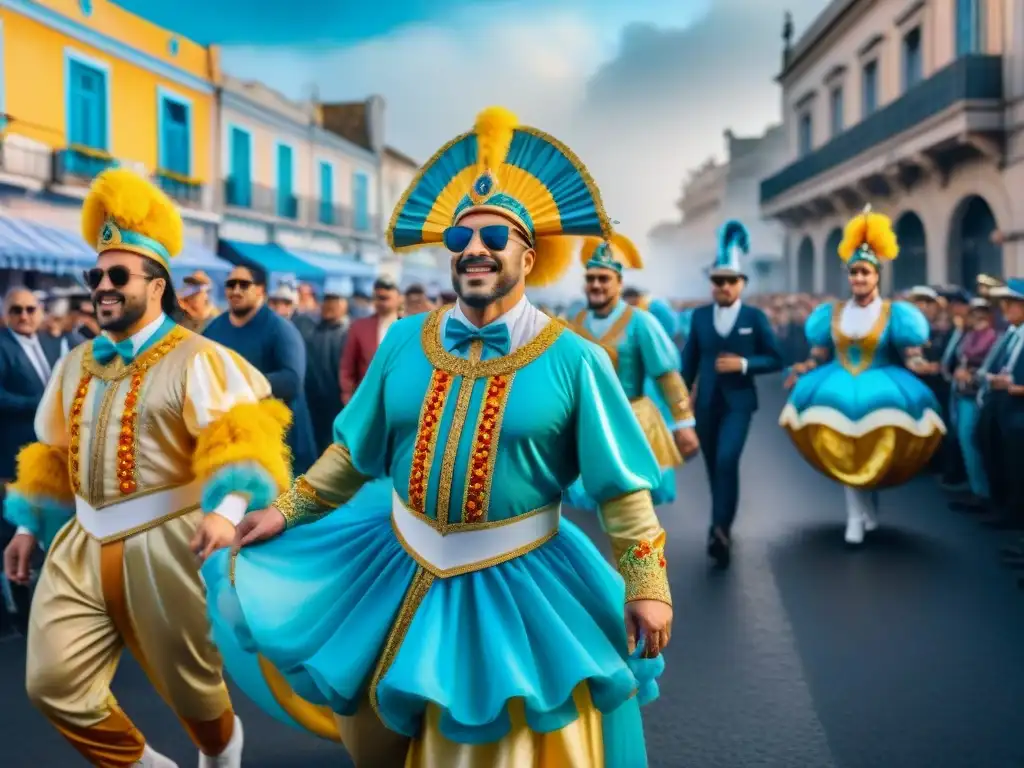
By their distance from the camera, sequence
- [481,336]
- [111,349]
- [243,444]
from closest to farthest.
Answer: [481,336], [243,444], [111,349]

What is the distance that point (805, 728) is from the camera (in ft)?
14.5

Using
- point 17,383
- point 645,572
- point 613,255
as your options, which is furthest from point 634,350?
point 645,572

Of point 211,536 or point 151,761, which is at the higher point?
point 211,536

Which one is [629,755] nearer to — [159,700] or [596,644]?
[596,644]

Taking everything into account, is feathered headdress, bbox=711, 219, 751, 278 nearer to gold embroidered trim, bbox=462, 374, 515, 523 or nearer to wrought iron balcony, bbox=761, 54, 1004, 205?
gold embroidered trim, bbox=462, 374, 515, 523

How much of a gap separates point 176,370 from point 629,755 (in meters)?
1.88

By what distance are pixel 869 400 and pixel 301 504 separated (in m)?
5.50

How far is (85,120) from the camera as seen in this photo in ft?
69.9

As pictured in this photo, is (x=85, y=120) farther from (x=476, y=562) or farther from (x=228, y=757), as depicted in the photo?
(x=476, y=562)

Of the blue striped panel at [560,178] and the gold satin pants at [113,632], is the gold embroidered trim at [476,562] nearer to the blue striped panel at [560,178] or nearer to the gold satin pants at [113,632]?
the blue striped panel at [560,178]

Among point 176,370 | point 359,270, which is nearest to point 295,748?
point 176,370

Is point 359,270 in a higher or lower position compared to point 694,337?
higher

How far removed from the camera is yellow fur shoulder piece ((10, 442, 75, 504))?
3.82 m

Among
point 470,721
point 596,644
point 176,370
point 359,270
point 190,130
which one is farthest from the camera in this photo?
point 359,270
